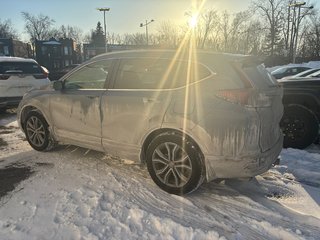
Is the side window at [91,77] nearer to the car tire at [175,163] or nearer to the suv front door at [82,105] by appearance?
the suv front door at [82,105]

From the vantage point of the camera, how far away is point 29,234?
11.3ft

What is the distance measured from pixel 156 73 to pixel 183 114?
0.74 metres

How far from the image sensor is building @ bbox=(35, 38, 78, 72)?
65.5 metres

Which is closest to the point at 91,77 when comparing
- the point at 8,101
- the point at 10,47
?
the point at 8,101

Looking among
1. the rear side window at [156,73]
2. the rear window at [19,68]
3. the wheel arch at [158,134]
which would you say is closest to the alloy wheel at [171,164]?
the wheel arch at [158,134]

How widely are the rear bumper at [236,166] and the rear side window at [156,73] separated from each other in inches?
38.0

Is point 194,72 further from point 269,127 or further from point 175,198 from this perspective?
point 175,198

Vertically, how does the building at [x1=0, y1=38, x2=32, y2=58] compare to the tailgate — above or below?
above

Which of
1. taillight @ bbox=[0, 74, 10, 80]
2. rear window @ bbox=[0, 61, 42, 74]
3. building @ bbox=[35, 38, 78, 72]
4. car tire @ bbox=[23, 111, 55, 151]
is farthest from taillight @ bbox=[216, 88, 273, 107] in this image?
building @ bbox=[35, 38, 78, 72]

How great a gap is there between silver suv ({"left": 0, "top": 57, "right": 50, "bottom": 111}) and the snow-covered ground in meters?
4.82

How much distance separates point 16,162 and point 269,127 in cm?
386

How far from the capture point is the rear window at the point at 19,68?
10.0 metres

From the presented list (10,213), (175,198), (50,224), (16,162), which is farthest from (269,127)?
(16,162)

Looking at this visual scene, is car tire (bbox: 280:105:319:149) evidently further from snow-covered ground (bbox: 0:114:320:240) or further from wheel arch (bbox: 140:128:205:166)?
wheel arch (bbox: 140:128:205:166)
